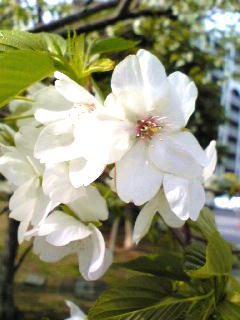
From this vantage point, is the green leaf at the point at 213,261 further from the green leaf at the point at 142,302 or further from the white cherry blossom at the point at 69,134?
the white cherry blossom at the point at 69,134

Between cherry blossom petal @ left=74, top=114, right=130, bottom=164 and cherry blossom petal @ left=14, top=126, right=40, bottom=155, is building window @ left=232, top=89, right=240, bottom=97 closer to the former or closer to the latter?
cherry blossom petal @ left=14, top=126, right=40, bottom=155

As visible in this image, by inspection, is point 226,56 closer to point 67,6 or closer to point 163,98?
point 67,6

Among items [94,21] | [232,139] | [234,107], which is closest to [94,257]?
[94,21]

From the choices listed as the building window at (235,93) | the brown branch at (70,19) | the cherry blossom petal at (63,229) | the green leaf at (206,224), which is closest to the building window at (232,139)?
the building window at (235,93)

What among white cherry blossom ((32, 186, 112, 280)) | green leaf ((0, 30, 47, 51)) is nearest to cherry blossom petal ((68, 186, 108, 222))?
white cherry blossom ((32, 186, 112, 280))

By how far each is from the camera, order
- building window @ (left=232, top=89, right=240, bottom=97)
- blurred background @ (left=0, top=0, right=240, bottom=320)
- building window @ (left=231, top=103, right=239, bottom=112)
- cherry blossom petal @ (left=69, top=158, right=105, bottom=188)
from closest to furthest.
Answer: cherry blossom petal @ (left=69, top=158, right=105, bottom=188), blurred background @ (left=0, top=0, right=240, bottom=320), building window @ (left=232, top=89, right=240, bottom=97), building window @ (left=231, top=103, right=239, bottom=112)

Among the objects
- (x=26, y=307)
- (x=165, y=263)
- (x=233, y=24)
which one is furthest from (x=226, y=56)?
(x=165, y=263)

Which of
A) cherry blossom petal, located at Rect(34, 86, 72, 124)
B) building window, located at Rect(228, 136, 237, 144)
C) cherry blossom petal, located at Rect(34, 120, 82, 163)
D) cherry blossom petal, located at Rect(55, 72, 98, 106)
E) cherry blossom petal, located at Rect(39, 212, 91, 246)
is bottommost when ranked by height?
building window, located at Rect(228, 136, 237, 144)
